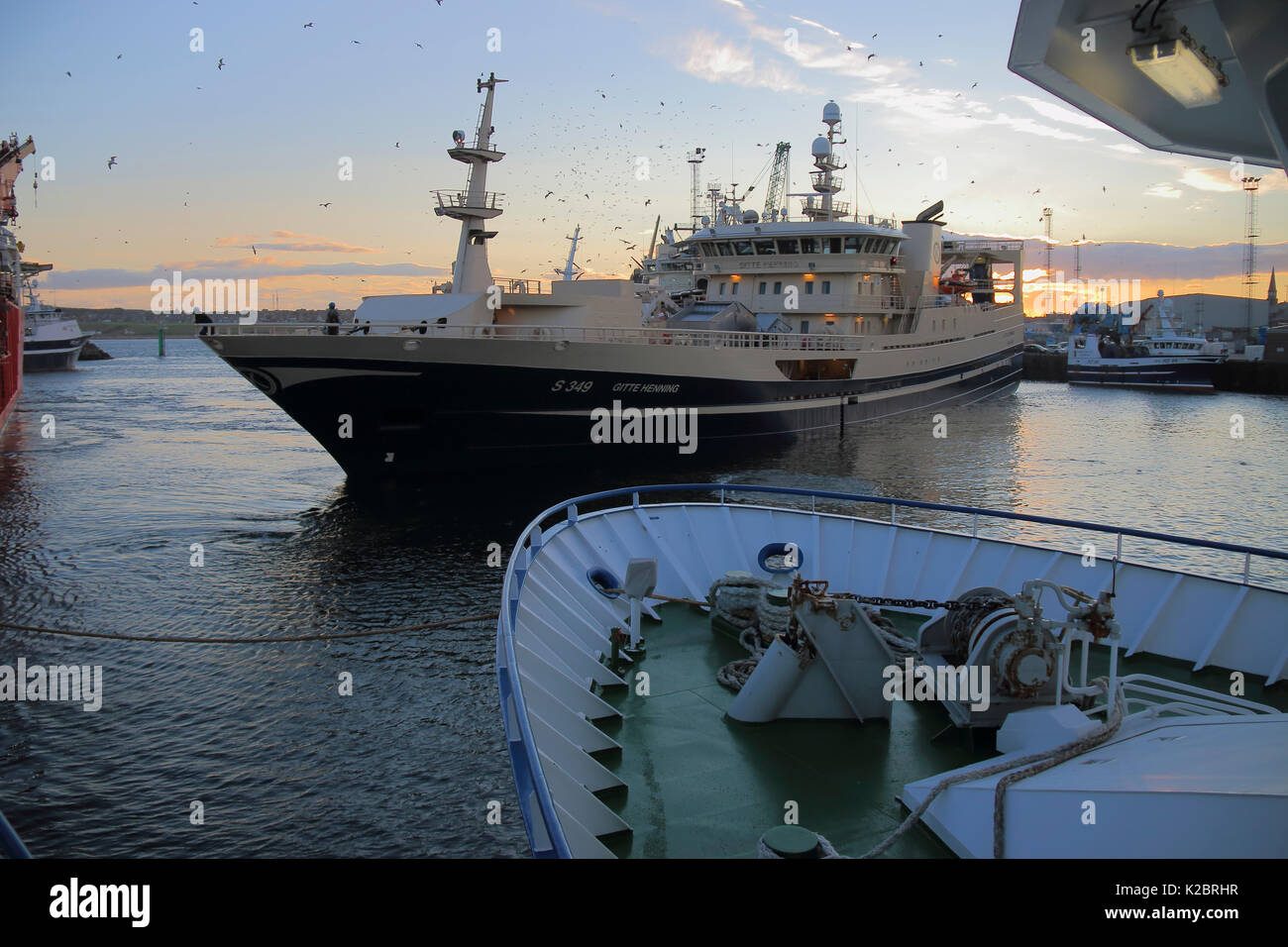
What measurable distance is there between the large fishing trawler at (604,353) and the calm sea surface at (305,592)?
1.80m

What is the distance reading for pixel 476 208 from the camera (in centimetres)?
3212

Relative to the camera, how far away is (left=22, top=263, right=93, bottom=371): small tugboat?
9444 cm

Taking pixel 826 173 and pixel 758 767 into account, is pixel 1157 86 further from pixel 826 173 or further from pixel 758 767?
pixel 826 173

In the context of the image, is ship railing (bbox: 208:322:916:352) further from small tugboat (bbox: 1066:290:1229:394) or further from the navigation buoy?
small tugboat (bbox: 1066:290:1229:394)

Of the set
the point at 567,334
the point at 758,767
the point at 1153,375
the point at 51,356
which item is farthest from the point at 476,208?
the point at 51,356

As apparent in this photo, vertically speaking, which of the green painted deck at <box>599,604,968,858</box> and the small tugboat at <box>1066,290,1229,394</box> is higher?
the small tugboat at <box>1066,290,1229,394</box>

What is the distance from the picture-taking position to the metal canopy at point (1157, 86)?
4301 mm

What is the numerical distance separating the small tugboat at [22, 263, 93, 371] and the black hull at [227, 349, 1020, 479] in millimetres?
85811

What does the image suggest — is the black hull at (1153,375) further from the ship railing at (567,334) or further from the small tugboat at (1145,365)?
the ship railing at (567,334)

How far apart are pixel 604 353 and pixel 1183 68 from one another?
25.1 metres

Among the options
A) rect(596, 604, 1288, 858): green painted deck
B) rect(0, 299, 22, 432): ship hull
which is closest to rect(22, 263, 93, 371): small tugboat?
rect(0, 299, 22, 432): ship hull

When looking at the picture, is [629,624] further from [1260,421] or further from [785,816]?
[1260,421]
